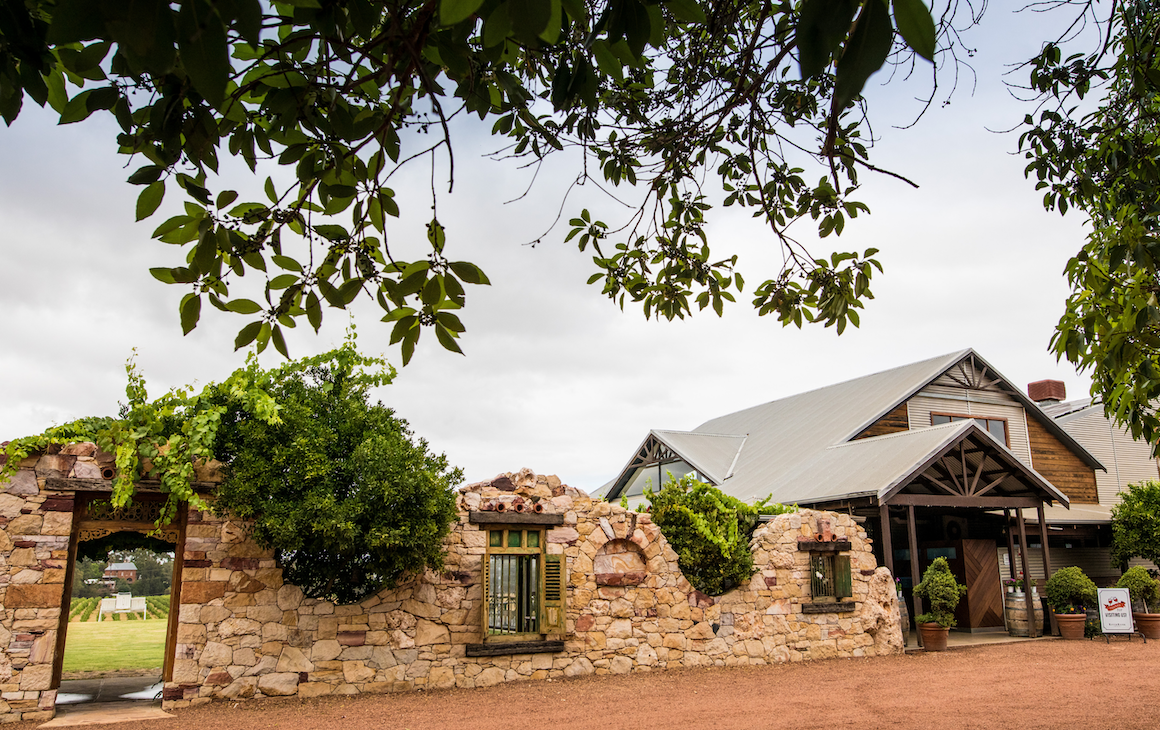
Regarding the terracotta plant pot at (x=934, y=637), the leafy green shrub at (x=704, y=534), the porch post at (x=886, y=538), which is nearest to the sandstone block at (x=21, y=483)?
the leafy green shrub at (x=704, y=534)

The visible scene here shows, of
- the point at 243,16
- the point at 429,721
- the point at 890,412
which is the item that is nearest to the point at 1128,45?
the point at 243,16

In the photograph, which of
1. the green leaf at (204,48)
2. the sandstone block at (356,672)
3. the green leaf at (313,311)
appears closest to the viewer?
the green leaf at (204,48)

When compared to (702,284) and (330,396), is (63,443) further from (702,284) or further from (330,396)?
(702,284)

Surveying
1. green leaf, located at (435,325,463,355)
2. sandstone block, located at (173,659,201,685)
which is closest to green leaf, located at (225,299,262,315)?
green leaf, located at (435,325,463,355)

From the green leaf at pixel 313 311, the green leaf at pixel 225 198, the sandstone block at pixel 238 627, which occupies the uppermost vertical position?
the green leaf at pixel 225 198

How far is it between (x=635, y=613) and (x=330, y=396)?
4.90 metres

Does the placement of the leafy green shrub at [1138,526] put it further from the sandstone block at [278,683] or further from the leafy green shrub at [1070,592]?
the sandstone block at [278,683]

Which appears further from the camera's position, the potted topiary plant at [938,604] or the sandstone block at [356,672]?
the potted topiary plant at [938,604]

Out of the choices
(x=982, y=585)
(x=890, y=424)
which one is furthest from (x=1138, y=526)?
(x=890, y=424)

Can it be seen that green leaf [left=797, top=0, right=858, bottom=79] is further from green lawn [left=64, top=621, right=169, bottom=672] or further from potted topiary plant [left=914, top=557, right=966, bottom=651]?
potted topiary plant [left=914, top=557, right=966, bottom=651]

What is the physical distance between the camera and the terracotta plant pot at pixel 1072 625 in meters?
14.0

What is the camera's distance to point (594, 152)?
4949 millimetres

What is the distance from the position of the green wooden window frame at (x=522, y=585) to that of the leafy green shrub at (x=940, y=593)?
6406 millimetres

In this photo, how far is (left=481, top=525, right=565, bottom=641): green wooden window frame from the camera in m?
9.75
